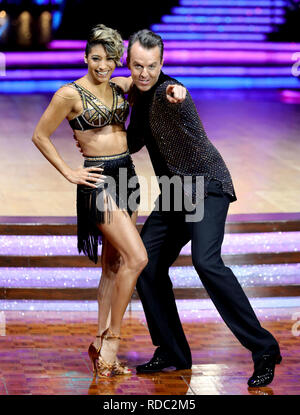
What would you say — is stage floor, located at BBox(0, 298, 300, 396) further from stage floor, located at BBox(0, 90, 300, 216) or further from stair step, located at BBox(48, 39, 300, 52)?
stair step, located at BBox(48, 39, 300, 52)

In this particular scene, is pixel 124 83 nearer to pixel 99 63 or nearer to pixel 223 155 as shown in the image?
pixel 99 63

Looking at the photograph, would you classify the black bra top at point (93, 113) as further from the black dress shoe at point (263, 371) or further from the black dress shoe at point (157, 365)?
the black dress shoe at point (263, 371)

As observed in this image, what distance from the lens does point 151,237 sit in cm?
370

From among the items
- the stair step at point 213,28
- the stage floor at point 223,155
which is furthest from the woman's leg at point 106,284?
the stair step at point 213,28

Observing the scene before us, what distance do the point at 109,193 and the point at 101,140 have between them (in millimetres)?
229

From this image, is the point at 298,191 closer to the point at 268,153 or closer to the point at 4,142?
the point at 268,153

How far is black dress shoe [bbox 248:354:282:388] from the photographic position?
11.4 feet

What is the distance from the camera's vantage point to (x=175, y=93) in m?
3.29

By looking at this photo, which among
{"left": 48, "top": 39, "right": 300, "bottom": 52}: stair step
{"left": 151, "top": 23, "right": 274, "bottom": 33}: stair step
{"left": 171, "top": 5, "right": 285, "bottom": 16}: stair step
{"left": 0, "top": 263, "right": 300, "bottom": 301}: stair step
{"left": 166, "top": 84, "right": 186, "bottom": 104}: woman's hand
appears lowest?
{"left": 48, "top": 39, "right": 300, "bottom": 52}: stair step

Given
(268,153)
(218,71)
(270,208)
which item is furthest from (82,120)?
(218,71)

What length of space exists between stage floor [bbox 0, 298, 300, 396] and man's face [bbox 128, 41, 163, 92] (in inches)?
50.0

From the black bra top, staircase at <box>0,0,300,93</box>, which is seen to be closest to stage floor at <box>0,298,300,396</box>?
the black bra top

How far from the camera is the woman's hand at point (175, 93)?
329 cm

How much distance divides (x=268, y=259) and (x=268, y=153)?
2385 mm
